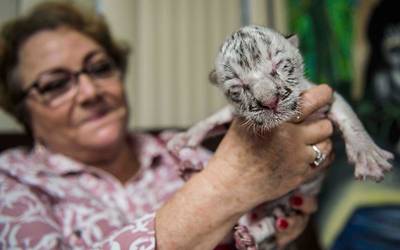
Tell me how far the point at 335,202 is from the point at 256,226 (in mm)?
820

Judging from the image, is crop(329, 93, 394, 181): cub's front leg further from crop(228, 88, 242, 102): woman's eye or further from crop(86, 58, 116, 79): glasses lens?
crop(86, 58, 116, 79): glasses lens

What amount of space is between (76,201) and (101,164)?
0.19 metres

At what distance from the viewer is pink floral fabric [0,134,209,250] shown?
0.75 meters

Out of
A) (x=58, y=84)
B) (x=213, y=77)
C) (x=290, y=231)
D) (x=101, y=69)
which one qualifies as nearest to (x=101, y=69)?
(x=101, y=69)

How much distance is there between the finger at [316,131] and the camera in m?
0.66

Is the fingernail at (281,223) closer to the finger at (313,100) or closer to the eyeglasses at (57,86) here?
the finger at (313,100)

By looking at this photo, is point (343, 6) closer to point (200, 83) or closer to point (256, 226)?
point (200, 83)

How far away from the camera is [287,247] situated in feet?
2.93

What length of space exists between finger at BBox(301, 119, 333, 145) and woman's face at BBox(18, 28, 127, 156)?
54cm

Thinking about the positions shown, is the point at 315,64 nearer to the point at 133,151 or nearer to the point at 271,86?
the point at 133,151

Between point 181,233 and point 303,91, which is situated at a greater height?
point 303,91

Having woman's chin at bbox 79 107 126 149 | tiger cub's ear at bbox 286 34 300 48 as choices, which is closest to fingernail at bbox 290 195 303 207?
tiger cub's ear at bbox 286 34 300 48

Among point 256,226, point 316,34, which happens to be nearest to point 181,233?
point 256,226

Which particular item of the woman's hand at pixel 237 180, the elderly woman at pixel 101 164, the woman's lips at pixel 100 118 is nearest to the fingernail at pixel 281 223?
the elderly woman at pixel 101 164
